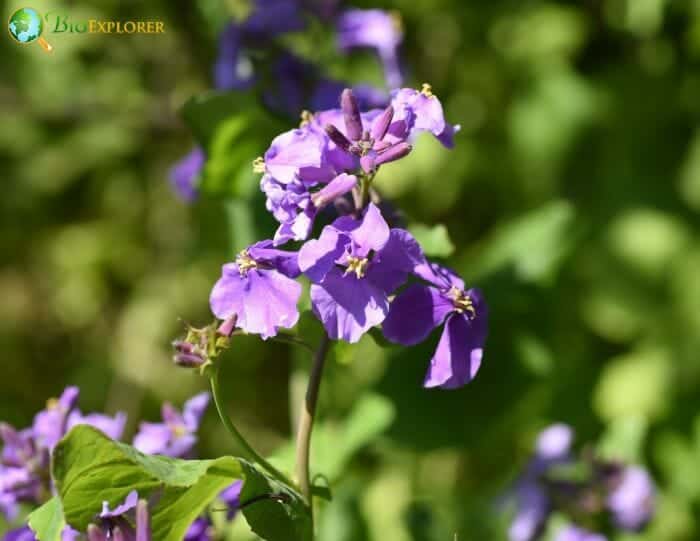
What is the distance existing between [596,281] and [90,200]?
1.77 metres

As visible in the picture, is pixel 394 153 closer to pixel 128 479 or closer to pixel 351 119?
pixel 351 119

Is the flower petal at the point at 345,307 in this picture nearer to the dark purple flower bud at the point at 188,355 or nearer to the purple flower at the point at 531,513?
the dark purple flower bud at the point at 188,355

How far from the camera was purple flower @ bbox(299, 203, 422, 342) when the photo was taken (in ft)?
4.45

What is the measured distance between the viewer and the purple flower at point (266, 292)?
141 centimetres

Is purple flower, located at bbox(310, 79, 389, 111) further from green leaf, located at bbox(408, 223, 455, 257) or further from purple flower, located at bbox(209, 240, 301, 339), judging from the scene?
purple flower, located at bbox(209, 240, 301, 339)

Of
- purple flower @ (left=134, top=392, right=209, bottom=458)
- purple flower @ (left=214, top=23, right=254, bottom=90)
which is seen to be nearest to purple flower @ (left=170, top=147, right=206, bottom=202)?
purple flower @ (left=214, top=23, right=254, bottom=90)

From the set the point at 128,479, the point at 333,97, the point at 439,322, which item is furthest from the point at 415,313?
the point at 333,97

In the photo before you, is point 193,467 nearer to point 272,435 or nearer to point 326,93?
point 326,93

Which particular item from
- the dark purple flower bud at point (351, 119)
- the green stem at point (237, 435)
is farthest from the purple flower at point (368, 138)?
the green stem at point (237, 435)

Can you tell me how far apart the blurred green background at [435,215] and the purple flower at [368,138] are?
1084mm

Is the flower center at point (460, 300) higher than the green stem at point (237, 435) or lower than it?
higher

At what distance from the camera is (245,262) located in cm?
141

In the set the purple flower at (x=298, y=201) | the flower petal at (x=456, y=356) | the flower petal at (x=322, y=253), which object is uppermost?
the purple flower at (x=298, y=201)

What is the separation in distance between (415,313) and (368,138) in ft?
0.80
